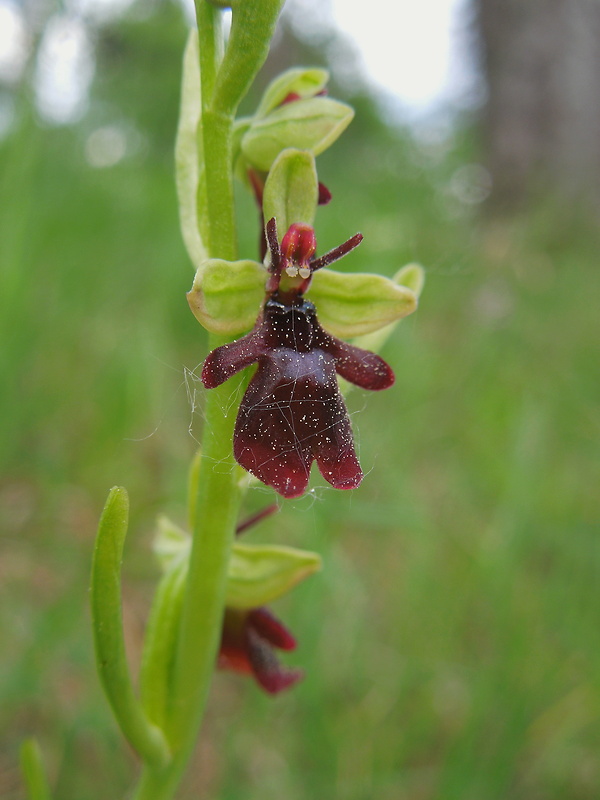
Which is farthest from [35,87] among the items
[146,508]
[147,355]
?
[146,508]

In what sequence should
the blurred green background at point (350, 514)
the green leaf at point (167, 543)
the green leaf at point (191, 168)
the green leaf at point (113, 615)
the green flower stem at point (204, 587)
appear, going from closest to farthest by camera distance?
1. the green leaf at point (113, 615)
2. the green flower stem at point (204, 587)
3. the green leaf at point (191, 168)
4. the green leaf at point (167, 543)
5. the blurred green background at point (350, 514)

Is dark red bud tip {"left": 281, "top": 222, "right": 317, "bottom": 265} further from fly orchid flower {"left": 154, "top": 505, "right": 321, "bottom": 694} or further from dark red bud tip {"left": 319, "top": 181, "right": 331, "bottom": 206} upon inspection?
fly orchid flower {"left": 154, "top": 505, "right": 321, "bottom": 694}

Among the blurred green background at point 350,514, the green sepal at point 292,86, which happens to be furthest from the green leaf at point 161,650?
the green sepal at point 292,86

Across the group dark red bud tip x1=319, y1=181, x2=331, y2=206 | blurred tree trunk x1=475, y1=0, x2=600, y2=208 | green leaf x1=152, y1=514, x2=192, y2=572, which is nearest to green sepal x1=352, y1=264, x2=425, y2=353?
dark red bud tip x1=319, y1=181, x2=331, y2=206

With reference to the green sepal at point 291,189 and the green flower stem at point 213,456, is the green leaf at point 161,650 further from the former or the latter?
the green sepal at point 291,189

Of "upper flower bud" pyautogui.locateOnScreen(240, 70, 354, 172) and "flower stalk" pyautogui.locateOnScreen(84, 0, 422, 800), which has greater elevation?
"upper flower bud" pyautogui.locateOnScreen(240, 70, 354, 172)
